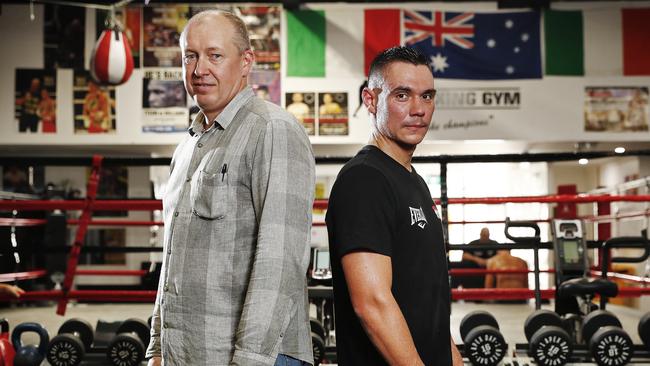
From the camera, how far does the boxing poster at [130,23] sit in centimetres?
894

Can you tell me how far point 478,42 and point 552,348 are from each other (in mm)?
5750

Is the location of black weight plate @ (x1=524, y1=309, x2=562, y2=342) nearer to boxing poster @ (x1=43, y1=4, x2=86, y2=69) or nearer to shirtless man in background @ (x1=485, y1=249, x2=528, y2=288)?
shirtless man in background @ (x1=485, y1=249, x2=528, y2=288)

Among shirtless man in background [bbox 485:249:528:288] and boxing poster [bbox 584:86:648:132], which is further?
shirtless man in background [bbox 485:249:528:288]

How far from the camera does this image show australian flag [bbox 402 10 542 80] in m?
8.92

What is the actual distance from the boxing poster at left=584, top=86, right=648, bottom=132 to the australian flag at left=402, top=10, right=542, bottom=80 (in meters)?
0.79

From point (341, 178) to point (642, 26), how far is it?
8.59 metres

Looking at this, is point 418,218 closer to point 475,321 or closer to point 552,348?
point 552,348

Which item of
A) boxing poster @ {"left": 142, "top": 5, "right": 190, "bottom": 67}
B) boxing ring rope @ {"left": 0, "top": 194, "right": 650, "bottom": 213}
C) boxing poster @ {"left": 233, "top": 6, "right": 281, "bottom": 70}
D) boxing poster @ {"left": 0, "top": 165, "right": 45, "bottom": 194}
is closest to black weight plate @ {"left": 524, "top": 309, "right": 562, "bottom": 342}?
boxing ring rope @ {"left": 0, "top": 194, "right": 650, "bottom": 213}

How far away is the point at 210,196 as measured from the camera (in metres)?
1.49

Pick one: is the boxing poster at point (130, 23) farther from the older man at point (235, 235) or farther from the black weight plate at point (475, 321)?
the older man at point (235, 235)

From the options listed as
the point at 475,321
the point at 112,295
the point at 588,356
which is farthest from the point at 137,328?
the point at 588,356

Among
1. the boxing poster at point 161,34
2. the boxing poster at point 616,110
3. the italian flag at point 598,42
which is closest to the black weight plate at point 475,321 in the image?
the boxing poster at point 616,110

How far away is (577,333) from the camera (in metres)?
4.57

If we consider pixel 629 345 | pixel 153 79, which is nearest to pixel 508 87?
pixel 153 79
